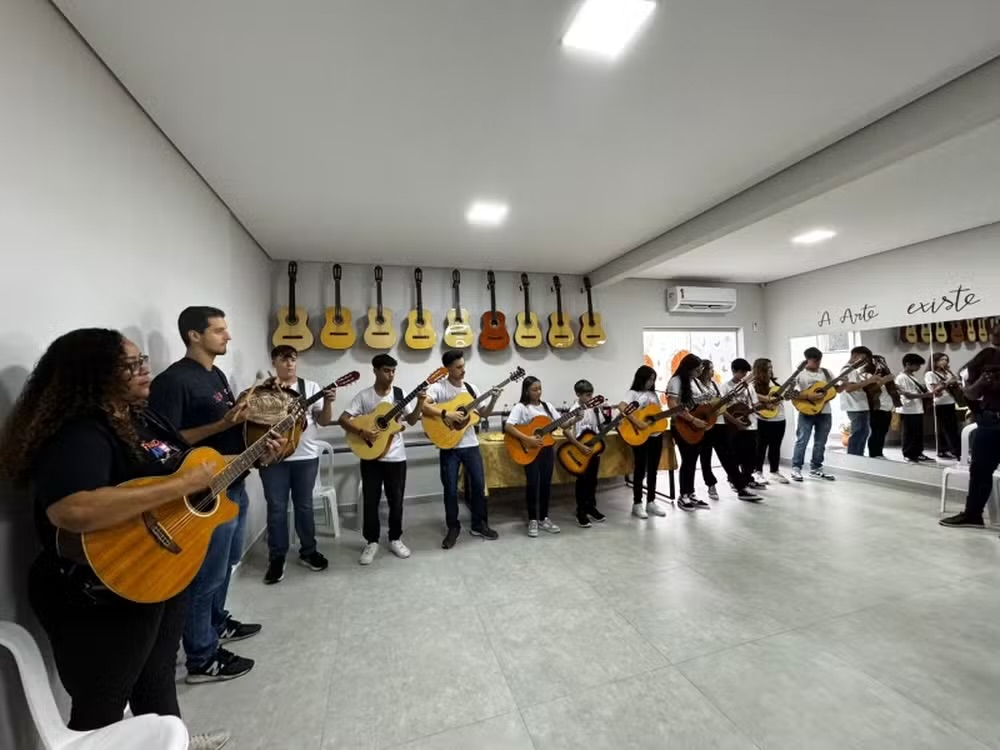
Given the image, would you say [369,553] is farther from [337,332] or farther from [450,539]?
[337,332]

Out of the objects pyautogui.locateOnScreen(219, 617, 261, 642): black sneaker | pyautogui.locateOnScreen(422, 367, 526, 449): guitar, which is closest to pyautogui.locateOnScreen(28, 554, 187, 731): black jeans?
pyautogui.locateOnScreen(219, 617, 261, 642): black sneaker

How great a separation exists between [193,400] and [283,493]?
44.1 inches

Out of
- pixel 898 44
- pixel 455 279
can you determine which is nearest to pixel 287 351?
pixel 455 279

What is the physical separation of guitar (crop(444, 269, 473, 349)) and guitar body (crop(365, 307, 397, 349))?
59cm

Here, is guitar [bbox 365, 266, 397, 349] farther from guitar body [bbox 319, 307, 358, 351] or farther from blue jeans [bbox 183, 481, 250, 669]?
blue jeans [bbox 183, 481, 250, 669]

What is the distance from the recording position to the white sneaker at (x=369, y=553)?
2820 millimetres

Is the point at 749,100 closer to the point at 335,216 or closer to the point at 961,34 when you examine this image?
the point at 961,34

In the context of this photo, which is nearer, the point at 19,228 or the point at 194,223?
the point at 19,228

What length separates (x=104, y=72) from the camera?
160 cm

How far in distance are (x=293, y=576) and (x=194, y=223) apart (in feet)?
7.46

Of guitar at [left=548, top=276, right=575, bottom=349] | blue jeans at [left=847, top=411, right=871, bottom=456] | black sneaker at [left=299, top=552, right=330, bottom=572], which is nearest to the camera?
black sneaker at [left=299, top=552, right=330, bottom=572]

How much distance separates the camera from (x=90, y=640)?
98cm

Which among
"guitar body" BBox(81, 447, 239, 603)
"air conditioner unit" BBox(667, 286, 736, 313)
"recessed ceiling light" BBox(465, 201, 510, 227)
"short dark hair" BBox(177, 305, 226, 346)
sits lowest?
"guitar body" BBox(81, 447, 239, 603)

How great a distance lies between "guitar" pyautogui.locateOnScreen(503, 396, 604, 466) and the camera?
3.39 meters
